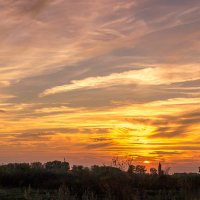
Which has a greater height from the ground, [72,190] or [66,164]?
[66,164]

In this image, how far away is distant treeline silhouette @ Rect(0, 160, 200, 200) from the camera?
2645 cm

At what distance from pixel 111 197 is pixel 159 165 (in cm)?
1578

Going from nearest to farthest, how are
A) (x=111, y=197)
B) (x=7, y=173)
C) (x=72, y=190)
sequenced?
(x=111, y=197), (x=72, y=190), (x=7, y=173)

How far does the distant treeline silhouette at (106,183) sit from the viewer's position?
2645 centimetres

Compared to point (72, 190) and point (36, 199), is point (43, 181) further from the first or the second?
point (36, 199)

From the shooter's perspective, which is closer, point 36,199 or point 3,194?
point 36,199

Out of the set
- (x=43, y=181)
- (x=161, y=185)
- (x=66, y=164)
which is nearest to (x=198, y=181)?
(x=161, y=185)

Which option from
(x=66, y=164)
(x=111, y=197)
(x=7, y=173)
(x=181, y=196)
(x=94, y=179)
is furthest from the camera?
(x=66, y=164)

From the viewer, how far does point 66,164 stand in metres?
58.6

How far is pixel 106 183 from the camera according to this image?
28047mm

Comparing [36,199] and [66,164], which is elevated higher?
[66,164]

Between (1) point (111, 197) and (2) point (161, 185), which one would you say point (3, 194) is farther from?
(2) point (161, 185)

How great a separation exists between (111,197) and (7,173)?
1554 centimetres

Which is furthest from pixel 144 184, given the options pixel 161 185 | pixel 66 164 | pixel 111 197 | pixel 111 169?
pixel 66 164
